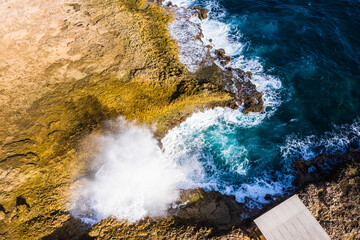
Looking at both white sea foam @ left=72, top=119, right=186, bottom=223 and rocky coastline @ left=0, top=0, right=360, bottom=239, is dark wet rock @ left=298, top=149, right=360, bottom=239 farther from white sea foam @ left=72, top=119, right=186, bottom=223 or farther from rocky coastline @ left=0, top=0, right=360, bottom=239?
white sea foam @ left=72, top=119, right=186, bottom=223

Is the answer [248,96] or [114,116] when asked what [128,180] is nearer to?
[114,116]

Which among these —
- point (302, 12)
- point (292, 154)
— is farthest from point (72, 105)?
point (302, 12)

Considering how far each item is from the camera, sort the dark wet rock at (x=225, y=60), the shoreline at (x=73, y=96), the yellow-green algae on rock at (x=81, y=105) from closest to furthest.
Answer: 1. the yellow-green algae on rock at (x=81, y=105)
2. the shoreline at (x=73, y=96)
3. the dark wet rock at (x=225, y=60)

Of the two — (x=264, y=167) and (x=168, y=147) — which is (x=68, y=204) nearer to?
(x=168, y=147)

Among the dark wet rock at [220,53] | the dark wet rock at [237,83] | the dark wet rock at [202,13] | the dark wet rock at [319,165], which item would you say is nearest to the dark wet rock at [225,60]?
the dark wet rock at [220,53]

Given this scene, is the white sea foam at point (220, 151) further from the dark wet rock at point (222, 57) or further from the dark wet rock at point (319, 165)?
the dark wet rock at point (222, 57)

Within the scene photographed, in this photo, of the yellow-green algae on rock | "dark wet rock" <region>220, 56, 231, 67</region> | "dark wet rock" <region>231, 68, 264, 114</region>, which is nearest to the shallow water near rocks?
"dark wet rock" <region>220, 56, 231, 67</region>
